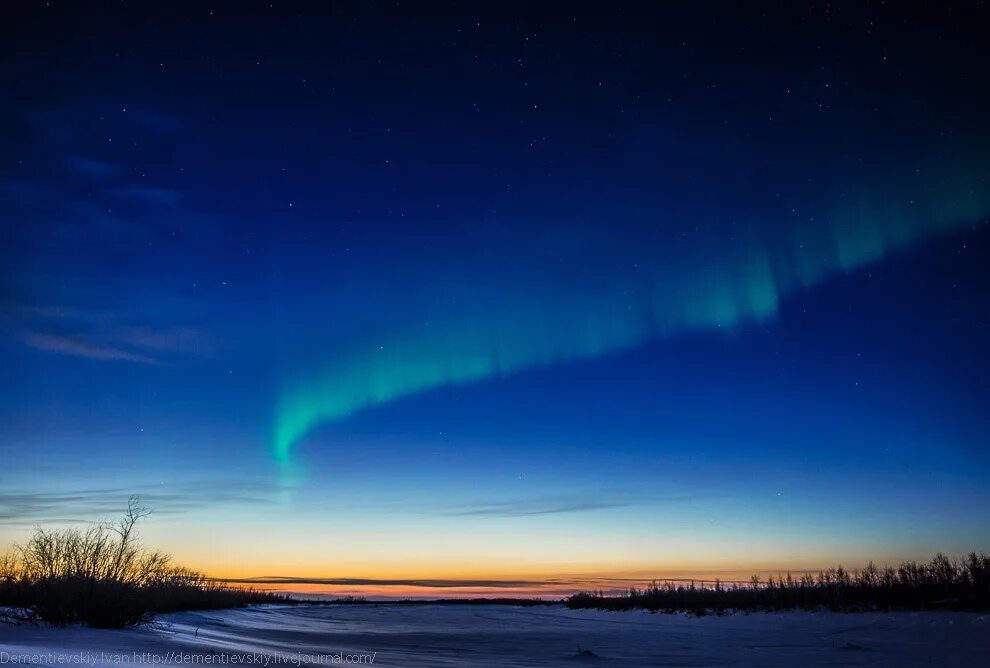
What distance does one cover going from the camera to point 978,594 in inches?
1243

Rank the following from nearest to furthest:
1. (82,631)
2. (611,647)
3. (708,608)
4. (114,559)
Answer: (82,631) < (114,559) < (611,647) < (708,608)

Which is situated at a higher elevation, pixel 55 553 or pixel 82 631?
pixel 55 553

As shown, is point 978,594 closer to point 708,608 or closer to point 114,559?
point 708,608

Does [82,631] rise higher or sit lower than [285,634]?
higher

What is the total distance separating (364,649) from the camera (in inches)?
762

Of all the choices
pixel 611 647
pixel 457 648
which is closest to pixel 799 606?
pixel 611 647

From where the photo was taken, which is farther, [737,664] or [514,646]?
[514,646]

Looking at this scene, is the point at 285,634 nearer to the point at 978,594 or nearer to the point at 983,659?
the point at 983,659

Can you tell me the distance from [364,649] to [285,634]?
641 centimetres

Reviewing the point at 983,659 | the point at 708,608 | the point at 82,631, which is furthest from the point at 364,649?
the point at 708,608

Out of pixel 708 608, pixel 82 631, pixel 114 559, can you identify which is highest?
pixel 114 559

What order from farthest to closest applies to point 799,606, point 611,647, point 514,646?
1. point 799,606
2. point 514,646
3. point 611,647

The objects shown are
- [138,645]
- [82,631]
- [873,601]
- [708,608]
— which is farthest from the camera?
[708,608]

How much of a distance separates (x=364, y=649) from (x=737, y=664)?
1084 centimetres
